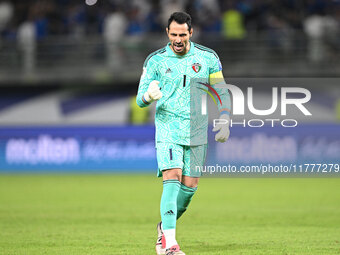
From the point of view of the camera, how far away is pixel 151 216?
11.9 metres

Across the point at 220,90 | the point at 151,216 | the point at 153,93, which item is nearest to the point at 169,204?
the point at 153,93

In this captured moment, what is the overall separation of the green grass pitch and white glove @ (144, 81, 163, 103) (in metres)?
1.74

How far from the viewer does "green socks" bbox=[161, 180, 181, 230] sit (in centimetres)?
743

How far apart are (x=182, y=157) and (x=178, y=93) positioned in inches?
27.1

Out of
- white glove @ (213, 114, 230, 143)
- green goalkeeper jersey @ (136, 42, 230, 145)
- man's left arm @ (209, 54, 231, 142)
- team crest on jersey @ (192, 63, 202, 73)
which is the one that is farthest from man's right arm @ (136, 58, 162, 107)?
white glove @ (213, 114, 230, 143)

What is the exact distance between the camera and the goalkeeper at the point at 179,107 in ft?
24.7

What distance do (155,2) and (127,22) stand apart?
1105 millimetres

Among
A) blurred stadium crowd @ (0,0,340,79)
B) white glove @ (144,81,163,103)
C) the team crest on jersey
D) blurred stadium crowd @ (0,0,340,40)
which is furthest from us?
blurred stadium crowd @ (0,0,340,40)

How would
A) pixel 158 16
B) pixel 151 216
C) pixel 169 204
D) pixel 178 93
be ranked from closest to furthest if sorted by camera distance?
pixel 169 204 → pixel 178 93 → pixel 151 216 → pixel 158 16

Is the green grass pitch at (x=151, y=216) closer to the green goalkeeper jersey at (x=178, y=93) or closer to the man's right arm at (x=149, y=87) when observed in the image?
the green goalkeeper jersey at (x=178, y=93)

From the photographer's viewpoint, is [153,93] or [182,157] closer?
[153,93]

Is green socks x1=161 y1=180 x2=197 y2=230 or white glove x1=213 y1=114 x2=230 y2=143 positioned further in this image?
white glove x1=213 y1=114 x2=230 y2=143

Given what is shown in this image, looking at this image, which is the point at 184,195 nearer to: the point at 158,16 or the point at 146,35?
the point at 146,35

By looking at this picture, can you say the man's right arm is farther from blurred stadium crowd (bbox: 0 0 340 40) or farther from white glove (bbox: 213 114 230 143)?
blurred stadium crowd (bbox: 0 0 340 40)
